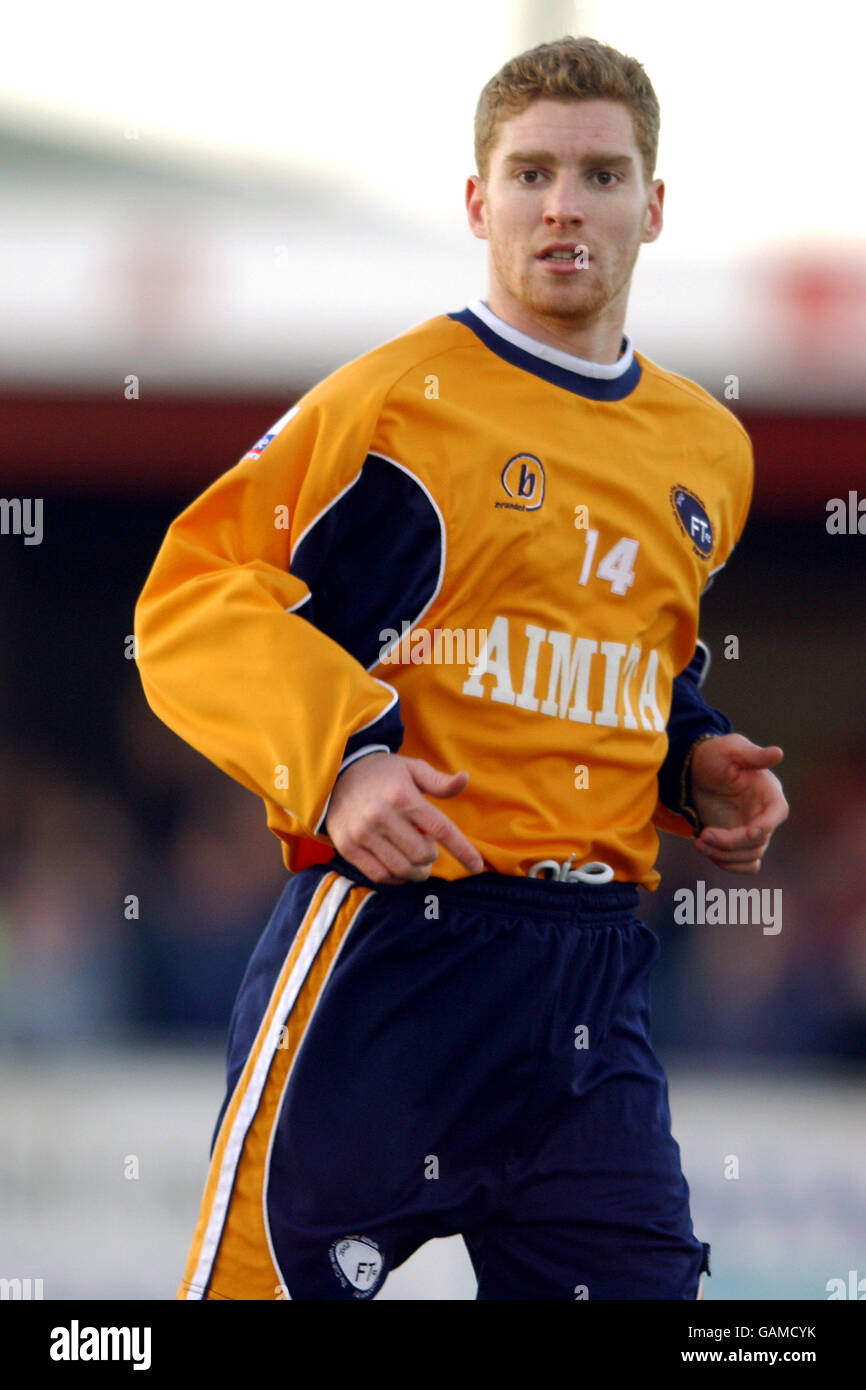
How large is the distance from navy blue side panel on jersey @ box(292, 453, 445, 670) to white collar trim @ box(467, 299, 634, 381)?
242 millimetres

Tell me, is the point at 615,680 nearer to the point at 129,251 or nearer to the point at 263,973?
the point at 263,973

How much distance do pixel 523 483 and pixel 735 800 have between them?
503mm

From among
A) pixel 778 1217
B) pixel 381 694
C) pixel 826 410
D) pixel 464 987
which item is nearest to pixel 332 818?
pixel 381 694

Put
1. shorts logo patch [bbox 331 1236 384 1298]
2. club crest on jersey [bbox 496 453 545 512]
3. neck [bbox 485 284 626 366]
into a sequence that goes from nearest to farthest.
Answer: shorts logo patch [bbox 331 1236 384 1298] → club crest on jersey [bbox 496 453 545 512] → neck [bbox 485 284 626 366]

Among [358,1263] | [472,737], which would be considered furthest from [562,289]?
[358,1263]

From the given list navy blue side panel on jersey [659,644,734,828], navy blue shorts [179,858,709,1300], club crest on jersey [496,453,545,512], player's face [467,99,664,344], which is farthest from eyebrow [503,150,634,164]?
navy blue shorts [179,858,709,1300]

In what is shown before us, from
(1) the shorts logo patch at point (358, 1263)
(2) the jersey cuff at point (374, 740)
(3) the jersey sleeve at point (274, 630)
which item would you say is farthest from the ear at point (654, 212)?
(1) the shorts logo patch at point (358, 1263)

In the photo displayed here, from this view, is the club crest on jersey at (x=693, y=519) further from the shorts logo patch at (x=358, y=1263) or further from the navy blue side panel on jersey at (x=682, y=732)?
the shorts logo patch at (x=358, y=1263)

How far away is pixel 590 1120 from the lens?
1.76 m

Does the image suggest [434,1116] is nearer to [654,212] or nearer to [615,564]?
[615,564]

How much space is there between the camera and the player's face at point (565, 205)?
1845 millimetres

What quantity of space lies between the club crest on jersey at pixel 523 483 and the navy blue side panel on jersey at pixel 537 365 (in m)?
0.13

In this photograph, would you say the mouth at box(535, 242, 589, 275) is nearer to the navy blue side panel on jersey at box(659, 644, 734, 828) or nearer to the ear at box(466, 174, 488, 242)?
the ear at box(466, 174, 488, 242)

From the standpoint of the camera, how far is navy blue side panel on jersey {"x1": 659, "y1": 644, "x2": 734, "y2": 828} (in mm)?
2072
